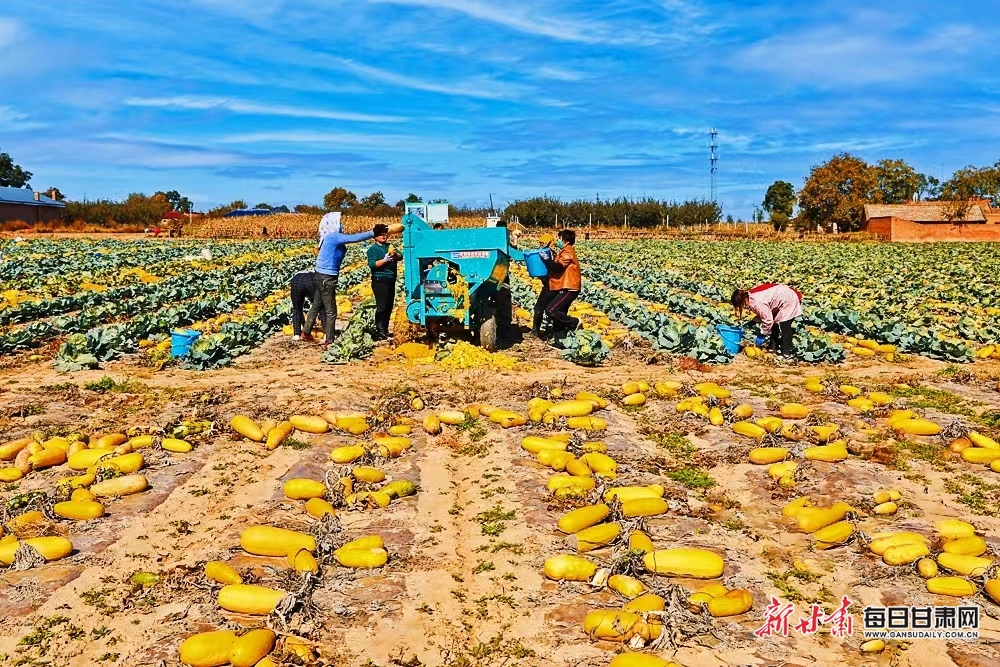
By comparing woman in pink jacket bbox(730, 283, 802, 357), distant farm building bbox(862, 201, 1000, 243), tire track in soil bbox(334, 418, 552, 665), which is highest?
distant farm building bbox(862, 201, 1000, 243)

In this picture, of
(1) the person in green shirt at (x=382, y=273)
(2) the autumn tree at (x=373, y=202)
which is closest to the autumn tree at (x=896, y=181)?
(2) the autumn tree at (x=373, y=202)

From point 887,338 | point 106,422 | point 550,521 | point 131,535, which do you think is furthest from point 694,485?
point 887,338

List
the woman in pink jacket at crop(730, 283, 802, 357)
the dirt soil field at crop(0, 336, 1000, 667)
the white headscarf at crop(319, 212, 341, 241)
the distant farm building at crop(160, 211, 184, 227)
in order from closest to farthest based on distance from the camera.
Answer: the dirt soil field at crop(0, 336, 1000, 667) → the woman in pink jacket at crop(730, 283, 802, 357) → the white headscarf at crop(319, 212, 341, 241) → the distant farm building at crop(160, 211, 184, 227)

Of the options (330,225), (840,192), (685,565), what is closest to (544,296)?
(330,225)

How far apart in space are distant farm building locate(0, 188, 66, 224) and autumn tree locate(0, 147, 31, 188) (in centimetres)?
2453

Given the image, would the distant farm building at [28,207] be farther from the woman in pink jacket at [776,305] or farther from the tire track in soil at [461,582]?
the tire track in soil at [461,582]

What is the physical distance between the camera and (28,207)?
266ft

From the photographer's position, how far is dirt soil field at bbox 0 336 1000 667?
4.61m

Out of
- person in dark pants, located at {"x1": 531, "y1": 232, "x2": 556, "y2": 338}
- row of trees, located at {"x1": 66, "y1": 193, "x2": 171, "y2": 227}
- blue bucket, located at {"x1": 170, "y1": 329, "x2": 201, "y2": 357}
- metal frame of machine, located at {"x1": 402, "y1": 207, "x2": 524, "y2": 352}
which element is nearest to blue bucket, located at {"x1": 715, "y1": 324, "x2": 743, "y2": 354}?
person in dark pants, located at {"x1": 531, "y1": 232, "x2": 556, "y2": 338}

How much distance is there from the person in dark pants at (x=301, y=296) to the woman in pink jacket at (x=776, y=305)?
272 inches

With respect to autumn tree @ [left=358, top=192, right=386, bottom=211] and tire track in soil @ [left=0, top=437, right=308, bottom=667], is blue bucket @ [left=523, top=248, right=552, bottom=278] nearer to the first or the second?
tire track in soil @ [left=0, top=437, right=308, bottom=667]

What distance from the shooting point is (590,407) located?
916 cm

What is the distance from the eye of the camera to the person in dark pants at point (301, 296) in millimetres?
13953

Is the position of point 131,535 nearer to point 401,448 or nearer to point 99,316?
point 401,448
